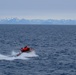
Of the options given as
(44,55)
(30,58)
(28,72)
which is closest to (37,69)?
(28,72)

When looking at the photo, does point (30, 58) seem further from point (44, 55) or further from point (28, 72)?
point (28, 72)

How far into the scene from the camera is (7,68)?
4344cm

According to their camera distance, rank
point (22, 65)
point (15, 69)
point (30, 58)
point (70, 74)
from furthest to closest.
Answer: point (30, 58) → point (22, 65) → point (15, 69) → point (70, 74)

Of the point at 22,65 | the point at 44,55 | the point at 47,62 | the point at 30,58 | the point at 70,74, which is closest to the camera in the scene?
the point at 70,74

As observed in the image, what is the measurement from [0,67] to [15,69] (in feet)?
7.78

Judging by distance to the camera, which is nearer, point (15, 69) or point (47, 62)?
point (15, 69)

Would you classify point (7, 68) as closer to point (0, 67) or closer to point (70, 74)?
point (0, 67)

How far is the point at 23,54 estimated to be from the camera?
53.8m

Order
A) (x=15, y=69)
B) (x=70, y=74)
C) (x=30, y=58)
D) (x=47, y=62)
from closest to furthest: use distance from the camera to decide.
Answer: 1. (x=70, y=74)
2. (x=15, y=69)
3. (x=47, y=62)
4. (x=30, y=58)

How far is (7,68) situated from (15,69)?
1.19 metres

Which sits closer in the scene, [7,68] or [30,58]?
[7,68]

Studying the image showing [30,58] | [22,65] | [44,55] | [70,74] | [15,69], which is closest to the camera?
[70,74]

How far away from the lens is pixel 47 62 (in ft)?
160

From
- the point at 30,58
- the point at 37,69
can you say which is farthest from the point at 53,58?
the point at 37,69
